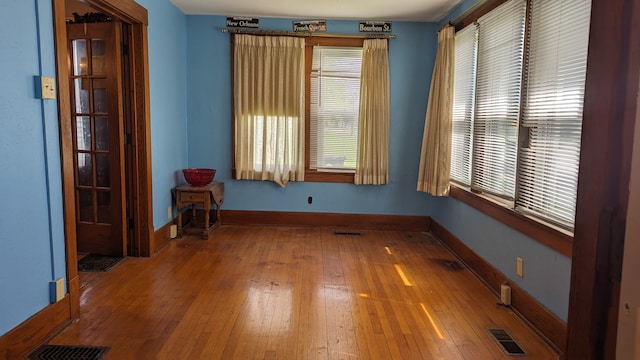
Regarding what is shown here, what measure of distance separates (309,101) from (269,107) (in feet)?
1.59

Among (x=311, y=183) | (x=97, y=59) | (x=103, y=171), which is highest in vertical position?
(x=97, y=59)

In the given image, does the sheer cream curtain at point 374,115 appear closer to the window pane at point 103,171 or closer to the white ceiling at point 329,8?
the white ceiling at point 329,8

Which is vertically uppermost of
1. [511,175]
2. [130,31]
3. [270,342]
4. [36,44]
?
[130,31]

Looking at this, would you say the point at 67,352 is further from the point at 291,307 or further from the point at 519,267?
the point at 519,267

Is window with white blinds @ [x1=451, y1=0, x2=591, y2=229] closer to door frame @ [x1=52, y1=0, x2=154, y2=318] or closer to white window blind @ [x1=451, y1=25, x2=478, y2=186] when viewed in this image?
white window blind @ [x1=451, y1=25, x2=478, y2=186]

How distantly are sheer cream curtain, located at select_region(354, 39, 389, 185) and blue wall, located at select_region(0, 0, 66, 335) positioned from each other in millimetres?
3271

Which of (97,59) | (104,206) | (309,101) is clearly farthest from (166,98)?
(309,101)

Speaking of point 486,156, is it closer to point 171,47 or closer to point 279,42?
point 279,42

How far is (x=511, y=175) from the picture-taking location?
3.09m

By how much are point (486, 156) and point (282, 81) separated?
252cm

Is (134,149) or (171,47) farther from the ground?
(171,47)

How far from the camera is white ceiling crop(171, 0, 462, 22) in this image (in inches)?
171

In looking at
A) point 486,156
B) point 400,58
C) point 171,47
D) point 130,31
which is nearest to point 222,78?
point 171,47

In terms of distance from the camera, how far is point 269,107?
198 inches
